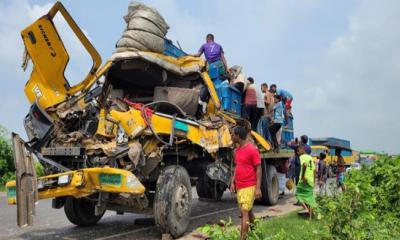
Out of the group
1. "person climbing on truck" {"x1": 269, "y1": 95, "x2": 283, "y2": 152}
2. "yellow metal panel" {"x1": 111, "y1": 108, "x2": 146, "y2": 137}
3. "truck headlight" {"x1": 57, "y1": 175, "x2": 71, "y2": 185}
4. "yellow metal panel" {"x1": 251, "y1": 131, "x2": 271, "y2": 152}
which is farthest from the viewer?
"person climbing on truck" {"x1": 269, "y1": 95, "x2": 283, "y2": 152}

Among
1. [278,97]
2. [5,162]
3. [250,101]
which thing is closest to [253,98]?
[250,101]

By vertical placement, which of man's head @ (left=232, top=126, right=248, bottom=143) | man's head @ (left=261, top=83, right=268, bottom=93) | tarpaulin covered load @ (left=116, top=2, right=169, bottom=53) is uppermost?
tarpaulin covered load @ (left=116, top=2, right=169, bottom=53)

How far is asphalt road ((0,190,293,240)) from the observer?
696cm

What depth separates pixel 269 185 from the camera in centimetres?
1070

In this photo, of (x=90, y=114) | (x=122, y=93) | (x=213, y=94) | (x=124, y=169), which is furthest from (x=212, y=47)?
(x=124, y=169)

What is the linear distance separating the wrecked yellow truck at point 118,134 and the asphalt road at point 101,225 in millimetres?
402

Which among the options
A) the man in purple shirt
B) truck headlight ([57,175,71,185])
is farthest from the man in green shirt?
truck headlight ([57,175,71,185])

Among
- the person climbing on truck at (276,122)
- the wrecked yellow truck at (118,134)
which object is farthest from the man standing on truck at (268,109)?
the wrecked yellow truck at (118,134)

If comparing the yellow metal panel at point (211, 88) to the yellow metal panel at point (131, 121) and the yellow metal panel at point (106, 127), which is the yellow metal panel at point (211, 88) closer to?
the yellow metal panel at point (131, 121)

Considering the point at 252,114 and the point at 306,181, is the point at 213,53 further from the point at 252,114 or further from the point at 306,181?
the point at 306,181

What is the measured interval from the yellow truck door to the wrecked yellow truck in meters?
0.02

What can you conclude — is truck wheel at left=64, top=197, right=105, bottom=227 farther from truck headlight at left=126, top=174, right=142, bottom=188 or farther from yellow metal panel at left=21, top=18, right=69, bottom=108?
truck headlight at left=126, top=174, right=142, bottom=188

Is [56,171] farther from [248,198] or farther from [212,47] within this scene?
[212,47]

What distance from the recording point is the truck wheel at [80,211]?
757 cm
